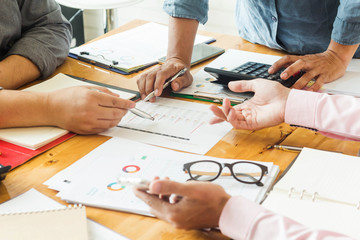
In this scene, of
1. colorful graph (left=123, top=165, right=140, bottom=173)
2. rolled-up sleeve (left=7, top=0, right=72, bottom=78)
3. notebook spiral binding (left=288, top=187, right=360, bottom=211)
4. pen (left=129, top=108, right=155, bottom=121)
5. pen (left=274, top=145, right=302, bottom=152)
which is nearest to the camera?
notebook spiral binding (left=288, top=187, right=360, bottom=211)

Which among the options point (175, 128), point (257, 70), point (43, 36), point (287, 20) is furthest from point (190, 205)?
point (287, 20)

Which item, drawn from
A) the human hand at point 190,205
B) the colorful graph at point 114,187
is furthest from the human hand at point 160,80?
the human hand at point 190,205

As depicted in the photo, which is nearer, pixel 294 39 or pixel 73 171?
pixel 73 171

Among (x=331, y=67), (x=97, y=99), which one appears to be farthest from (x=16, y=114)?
(x=331, y=67)

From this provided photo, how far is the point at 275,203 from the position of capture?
0.74 meters

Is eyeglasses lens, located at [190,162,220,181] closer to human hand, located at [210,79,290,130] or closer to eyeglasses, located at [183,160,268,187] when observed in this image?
eyeglasses, located at [183,160,268,187]

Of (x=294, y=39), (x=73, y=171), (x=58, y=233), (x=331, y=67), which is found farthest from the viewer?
(x=294, y=39)

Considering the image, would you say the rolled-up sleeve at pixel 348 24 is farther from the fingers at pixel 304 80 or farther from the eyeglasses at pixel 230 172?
the eyeglasses at pixel 230 172

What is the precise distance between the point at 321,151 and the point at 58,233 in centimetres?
55

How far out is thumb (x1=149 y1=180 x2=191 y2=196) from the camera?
66cm

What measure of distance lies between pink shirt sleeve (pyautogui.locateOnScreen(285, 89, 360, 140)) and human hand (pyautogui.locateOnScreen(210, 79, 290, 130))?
3cm

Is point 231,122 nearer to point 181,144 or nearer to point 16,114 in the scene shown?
point 181,144

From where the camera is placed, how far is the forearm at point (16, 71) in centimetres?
122

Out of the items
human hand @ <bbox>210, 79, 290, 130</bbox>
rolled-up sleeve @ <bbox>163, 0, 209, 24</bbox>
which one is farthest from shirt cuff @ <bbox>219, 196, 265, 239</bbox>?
rolled-up sleeve @ <bbox>163, 0, 209, 24</bbox>
